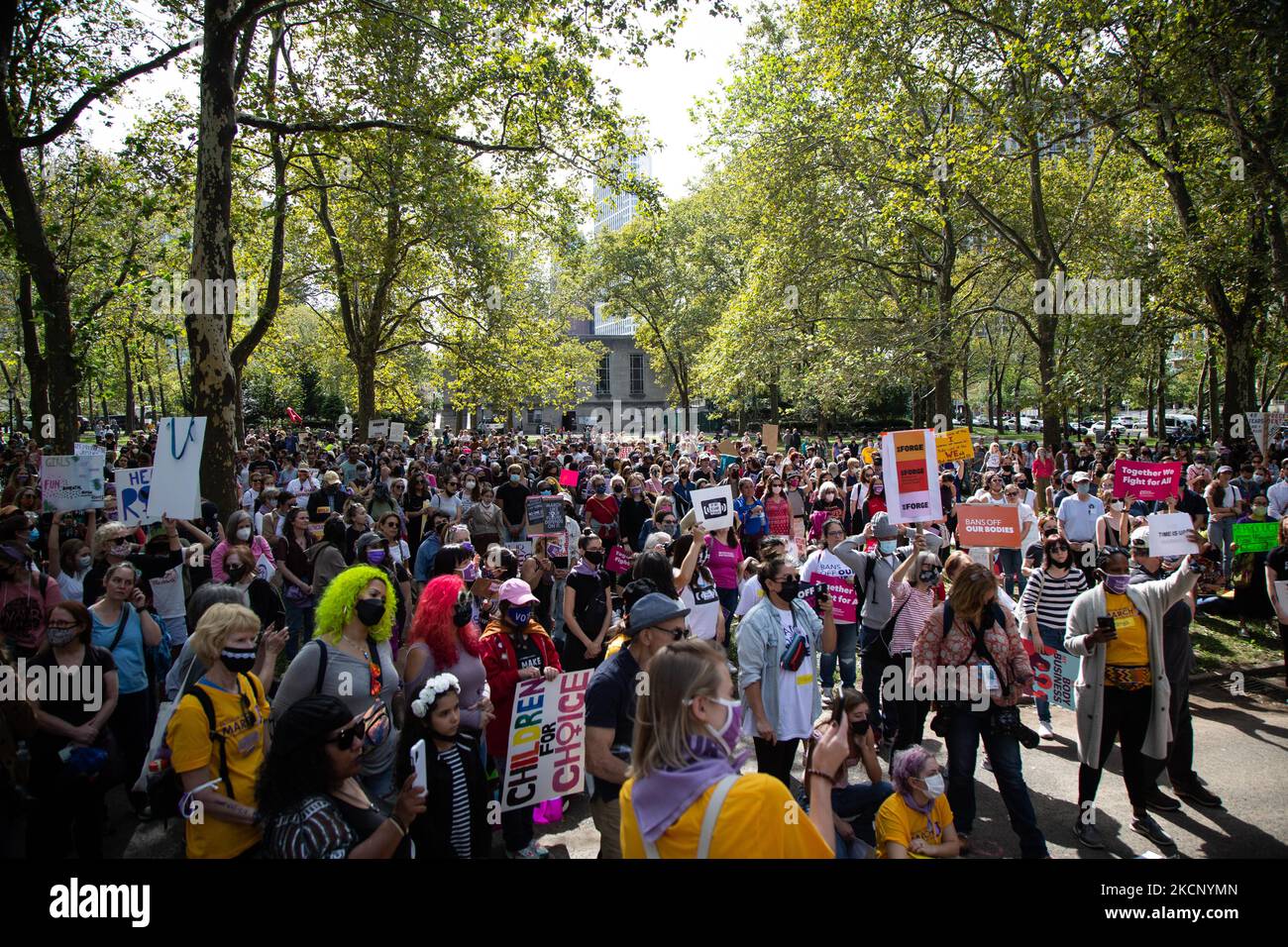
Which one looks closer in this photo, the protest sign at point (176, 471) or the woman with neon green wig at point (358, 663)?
the woman with neon green wig at point (358, 663)

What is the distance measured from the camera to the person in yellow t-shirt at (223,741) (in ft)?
10.2

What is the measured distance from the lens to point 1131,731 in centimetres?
512

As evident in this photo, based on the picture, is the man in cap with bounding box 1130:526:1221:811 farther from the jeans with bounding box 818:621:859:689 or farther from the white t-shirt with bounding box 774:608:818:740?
the white t-shirt with bounding box 774:608:818:740

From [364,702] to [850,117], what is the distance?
20.6 metres

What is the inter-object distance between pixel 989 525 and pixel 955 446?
1.72 meters

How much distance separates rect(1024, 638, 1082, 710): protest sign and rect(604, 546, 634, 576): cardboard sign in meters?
4.07

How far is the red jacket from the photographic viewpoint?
477cm

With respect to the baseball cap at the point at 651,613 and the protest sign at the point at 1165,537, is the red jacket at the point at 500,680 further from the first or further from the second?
the protest sign at the point at 1165,537

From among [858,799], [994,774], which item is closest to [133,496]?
[858,799]

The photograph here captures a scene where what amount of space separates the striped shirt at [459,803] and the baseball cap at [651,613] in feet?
3.24

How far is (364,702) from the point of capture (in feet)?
13.2

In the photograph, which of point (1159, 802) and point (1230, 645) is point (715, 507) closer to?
point (1159, 802)

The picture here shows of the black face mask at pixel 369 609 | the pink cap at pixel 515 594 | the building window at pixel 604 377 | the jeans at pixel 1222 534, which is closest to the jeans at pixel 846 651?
the pink cap at pixel 515 594
